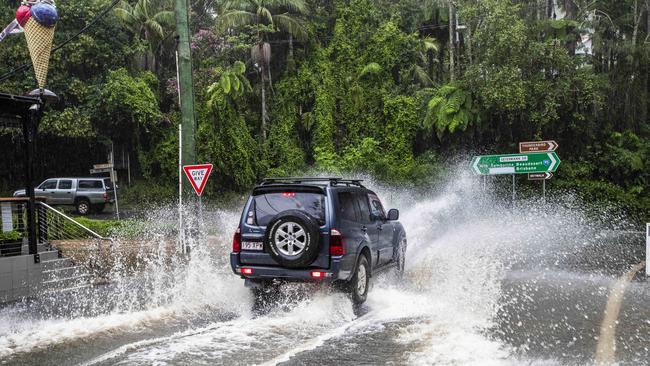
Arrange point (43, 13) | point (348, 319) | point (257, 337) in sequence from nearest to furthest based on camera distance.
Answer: point (257, 337) < point (348, 319) < point (43, 13)

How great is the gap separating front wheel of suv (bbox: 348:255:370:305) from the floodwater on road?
169 millimetres

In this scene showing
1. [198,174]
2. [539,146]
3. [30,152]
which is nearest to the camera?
[30,152]

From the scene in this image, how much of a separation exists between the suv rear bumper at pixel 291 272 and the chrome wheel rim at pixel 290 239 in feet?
0.88

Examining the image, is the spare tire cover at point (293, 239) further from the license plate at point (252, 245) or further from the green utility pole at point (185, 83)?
the green utility pole at point (185, 83)

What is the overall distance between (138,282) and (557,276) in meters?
8.05

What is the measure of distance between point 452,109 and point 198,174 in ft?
52.7

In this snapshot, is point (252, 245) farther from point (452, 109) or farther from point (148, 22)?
point (148, 22)

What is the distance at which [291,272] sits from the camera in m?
8.05

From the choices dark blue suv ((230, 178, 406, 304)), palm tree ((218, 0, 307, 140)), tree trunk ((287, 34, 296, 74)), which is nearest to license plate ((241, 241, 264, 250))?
dark blue suv ((230, 178, 406, 304))

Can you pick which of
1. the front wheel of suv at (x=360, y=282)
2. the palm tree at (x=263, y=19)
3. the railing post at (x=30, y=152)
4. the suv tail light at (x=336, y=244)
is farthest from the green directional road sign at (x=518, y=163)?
the railing post at (x=30, y=152)

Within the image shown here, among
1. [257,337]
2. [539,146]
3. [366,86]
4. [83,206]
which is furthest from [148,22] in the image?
[257,337]

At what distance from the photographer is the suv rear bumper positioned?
7906 mm

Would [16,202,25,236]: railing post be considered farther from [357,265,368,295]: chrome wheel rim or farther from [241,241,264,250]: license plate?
[357,265,368,295]: chrome wheel rim

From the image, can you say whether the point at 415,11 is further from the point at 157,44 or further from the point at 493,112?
the point at 157,44
